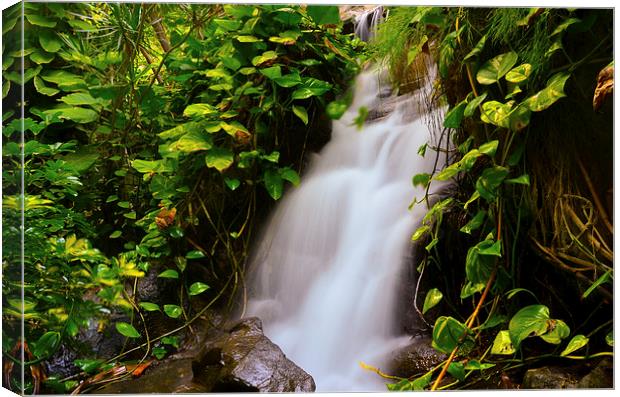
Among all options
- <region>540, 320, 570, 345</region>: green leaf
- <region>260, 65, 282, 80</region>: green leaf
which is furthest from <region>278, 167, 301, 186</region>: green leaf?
<region>540, 320, 570, 345</region>: green leaf

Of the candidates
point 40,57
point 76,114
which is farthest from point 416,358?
point 40,57

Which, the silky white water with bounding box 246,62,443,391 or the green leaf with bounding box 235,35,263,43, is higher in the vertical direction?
the green leaf with bounding box 235,35,263,43

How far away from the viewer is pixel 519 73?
1.69 meters

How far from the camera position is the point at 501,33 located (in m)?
1.74

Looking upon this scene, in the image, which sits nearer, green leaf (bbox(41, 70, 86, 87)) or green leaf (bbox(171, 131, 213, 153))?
green leaf (bbox(41, 70, 86, 87))

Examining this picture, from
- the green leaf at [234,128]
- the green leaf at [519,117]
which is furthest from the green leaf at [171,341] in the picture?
the green leaf at [519,117]

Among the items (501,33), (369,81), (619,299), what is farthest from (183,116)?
(619,299)

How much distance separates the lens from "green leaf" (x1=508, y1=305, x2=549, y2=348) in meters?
1.69

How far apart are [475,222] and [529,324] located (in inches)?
10.9

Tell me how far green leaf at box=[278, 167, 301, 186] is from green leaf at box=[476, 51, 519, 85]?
51cm

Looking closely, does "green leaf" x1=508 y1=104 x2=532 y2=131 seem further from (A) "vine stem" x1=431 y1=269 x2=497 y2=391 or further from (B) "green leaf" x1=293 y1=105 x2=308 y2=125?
(B) "green leaf" x1=293 y1=105 x2=308 y2=125

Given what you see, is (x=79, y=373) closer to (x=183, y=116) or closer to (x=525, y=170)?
(x=183, y=116)

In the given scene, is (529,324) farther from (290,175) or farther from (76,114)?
(76,114)

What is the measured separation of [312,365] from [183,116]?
69cm
